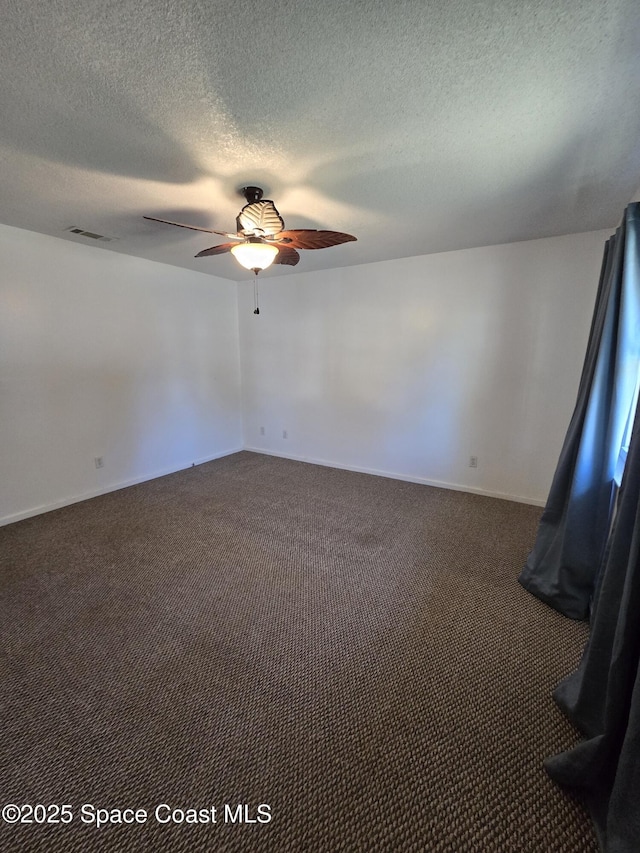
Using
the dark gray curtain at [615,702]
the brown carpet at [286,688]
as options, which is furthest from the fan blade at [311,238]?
the brown carpet at [286,688]

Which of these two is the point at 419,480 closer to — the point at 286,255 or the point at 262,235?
the point at 286,255

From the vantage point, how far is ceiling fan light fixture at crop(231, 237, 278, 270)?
82.4 inches

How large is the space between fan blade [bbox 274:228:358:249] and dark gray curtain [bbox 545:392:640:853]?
5.65 ft

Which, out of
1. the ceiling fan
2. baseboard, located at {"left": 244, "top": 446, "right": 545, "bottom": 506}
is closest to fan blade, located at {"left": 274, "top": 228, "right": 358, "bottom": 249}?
the ceiling fan

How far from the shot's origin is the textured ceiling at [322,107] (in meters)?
1.07

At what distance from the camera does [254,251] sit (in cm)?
211

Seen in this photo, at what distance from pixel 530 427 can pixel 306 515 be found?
7.38ft

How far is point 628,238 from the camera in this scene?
166 cm

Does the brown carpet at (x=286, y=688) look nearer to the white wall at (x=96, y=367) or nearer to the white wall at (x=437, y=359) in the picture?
the white wall at (x=96, y=367)

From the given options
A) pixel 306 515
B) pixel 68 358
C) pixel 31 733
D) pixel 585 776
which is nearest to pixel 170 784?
pixel 31 733

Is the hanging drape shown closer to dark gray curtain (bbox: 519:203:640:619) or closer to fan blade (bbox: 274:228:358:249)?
dark gray curtain (bbox: 519:203:640:619)

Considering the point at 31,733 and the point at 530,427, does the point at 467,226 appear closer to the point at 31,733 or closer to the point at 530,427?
the point at 530,427

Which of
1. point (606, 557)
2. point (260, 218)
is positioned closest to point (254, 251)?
point (260, 218)

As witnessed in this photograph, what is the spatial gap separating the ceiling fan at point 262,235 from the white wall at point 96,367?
1.63 meters
